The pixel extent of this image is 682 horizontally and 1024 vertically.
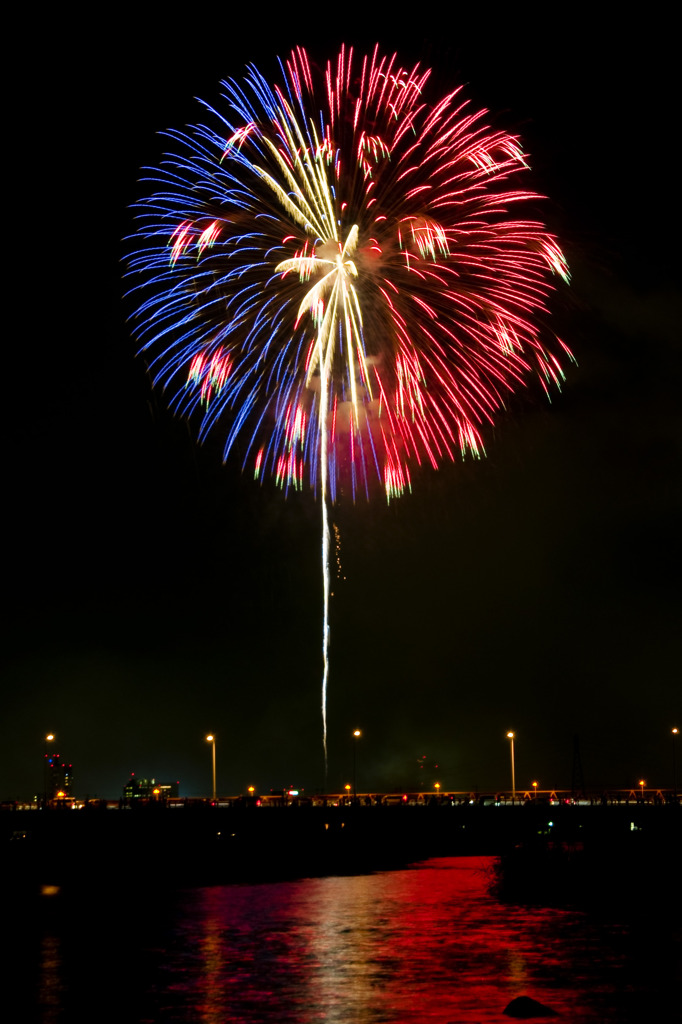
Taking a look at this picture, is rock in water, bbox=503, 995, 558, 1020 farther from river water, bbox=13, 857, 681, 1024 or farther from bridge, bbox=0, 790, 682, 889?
bridge, bbox=0, 790, 682, 889

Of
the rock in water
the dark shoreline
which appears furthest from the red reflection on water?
the dark shoreline

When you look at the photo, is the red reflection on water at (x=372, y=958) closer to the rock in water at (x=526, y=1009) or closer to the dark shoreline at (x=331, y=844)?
the rock in water at (x=526, y=1009)

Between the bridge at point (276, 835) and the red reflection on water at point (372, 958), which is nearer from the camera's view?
the red reflection on water at point (372, 958)

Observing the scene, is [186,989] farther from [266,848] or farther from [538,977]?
[266,848]

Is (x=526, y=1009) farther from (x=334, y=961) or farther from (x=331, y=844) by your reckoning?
(x=331, y=844)

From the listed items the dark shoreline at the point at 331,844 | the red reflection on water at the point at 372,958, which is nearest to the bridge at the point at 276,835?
the dark shoreline at the point at 331,844

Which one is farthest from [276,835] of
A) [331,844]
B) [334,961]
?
[334,961]
